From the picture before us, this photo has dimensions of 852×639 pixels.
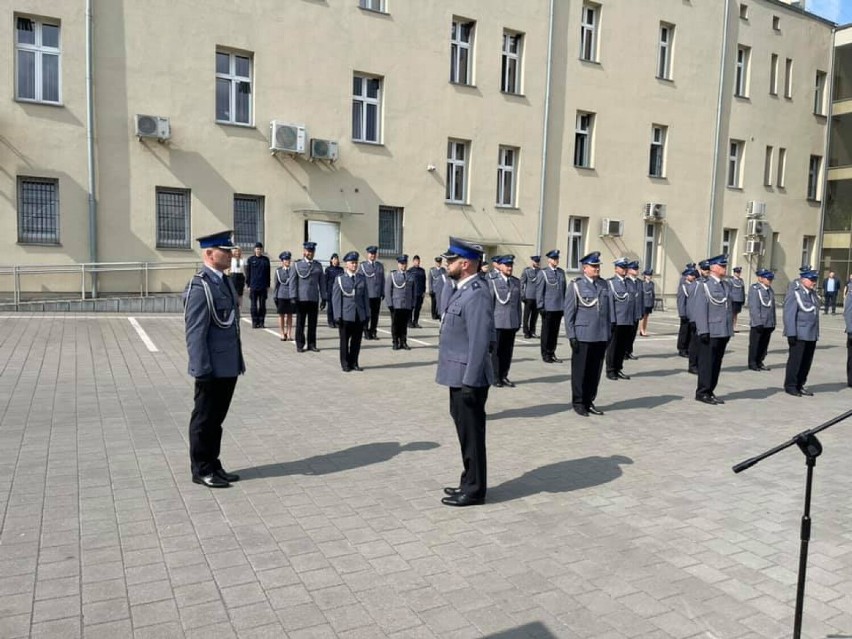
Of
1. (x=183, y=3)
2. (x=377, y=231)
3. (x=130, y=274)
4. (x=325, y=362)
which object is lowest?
(x=325, y=362)

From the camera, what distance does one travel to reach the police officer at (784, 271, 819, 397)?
33.8 feet

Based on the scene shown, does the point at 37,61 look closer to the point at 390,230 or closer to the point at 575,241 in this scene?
the point at 390,230

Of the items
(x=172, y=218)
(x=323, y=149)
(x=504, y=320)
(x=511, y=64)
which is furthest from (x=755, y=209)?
(x=172, y=218)

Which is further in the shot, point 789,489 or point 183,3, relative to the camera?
point 183,3

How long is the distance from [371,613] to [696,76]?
28323mm

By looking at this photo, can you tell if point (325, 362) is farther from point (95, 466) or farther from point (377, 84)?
point (377, 84)

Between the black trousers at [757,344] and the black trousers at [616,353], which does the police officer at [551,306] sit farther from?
the black trousers at [757,344]

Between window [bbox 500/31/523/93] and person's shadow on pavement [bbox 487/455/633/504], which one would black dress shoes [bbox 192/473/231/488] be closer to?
person's shadow on pavement [bbox 487/455/633/504]

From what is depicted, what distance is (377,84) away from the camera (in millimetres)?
21125

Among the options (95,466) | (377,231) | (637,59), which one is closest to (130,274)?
(377,231)

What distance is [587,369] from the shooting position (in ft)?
28.0

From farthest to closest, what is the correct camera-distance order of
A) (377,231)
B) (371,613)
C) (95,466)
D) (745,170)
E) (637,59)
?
1. (745,170)
2. (637,59)
3. (377,231)
4. (95,466)
5. (371,613)

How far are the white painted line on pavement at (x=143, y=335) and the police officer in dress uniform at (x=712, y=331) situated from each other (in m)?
8.78

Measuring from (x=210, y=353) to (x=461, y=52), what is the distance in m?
19.4
